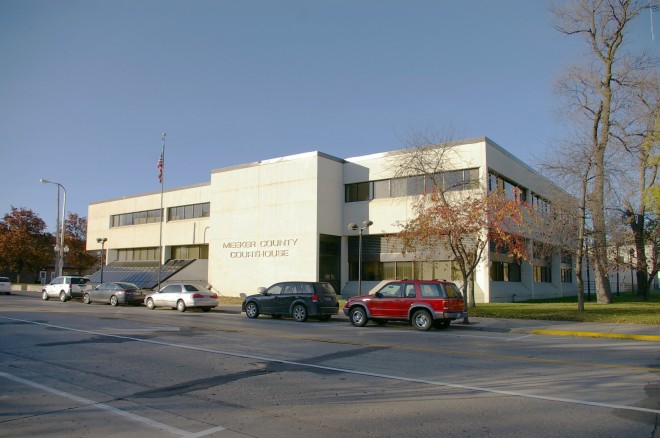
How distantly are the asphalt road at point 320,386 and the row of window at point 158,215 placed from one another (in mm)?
31055

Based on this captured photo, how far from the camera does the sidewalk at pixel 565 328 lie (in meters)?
16.5

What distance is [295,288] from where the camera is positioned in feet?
70.8

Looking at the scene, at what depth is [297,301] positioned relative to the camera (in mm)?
21031

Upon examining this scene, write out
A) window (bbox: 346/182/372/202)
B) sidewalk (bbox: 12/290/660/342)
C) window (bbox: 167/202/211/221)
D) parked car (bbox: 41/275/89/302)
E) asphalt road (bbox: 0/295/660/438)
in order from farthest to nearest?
window (bbox: 167/202/211/221) → window (bbox: 346/182/372/202) → parked car (bbox: 41/275/89/302) → sidewalk (bbox: 12/290/660/342) → asphalt road (bbox: 0/295/660/438)

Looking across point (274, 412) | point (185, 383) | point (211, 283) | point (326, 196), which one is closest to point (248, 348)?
point (185, 383)

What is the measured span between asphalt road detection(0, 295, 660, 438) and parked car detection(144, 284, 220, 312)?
35.2ft

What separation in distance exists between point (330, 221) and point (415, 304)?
62.7ft

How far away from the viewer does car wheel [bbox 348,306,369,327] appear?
18875mm

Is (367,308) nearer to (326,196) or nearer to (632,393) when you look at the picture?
(632,393)

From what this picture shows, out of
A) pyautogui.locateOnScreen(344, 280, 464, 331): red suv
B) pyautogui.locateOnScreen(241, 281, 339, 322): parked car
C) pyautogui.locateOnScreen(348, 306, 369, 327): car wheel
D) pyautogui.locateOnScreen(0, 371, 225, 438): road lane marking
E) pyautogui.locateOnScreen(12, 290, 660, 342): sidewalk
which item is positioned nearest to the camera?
pyautogui.locateOnScreen(0, 371, 225, 438): road lane marking

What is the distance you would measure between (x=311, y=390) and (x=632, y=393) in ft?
16.5

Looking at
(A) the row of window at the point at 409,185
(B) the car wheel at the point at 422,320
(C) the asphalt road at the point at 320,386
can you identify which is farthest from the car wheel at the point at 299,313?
(A) the row of window at the point at 409,185

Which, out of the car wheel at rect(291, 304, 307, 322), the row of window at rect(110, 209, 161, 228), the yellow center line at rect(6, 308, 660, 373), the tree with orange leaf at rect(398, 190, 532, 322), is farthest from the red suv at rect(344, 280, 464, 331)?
the row of window at rect(110, 209, 161, 228)

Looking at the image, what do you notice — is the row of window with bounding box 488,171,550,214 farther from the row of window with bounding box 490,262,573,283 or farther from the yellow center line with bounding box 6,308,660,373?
the yellow center line with bounding box 6,308,660,373
